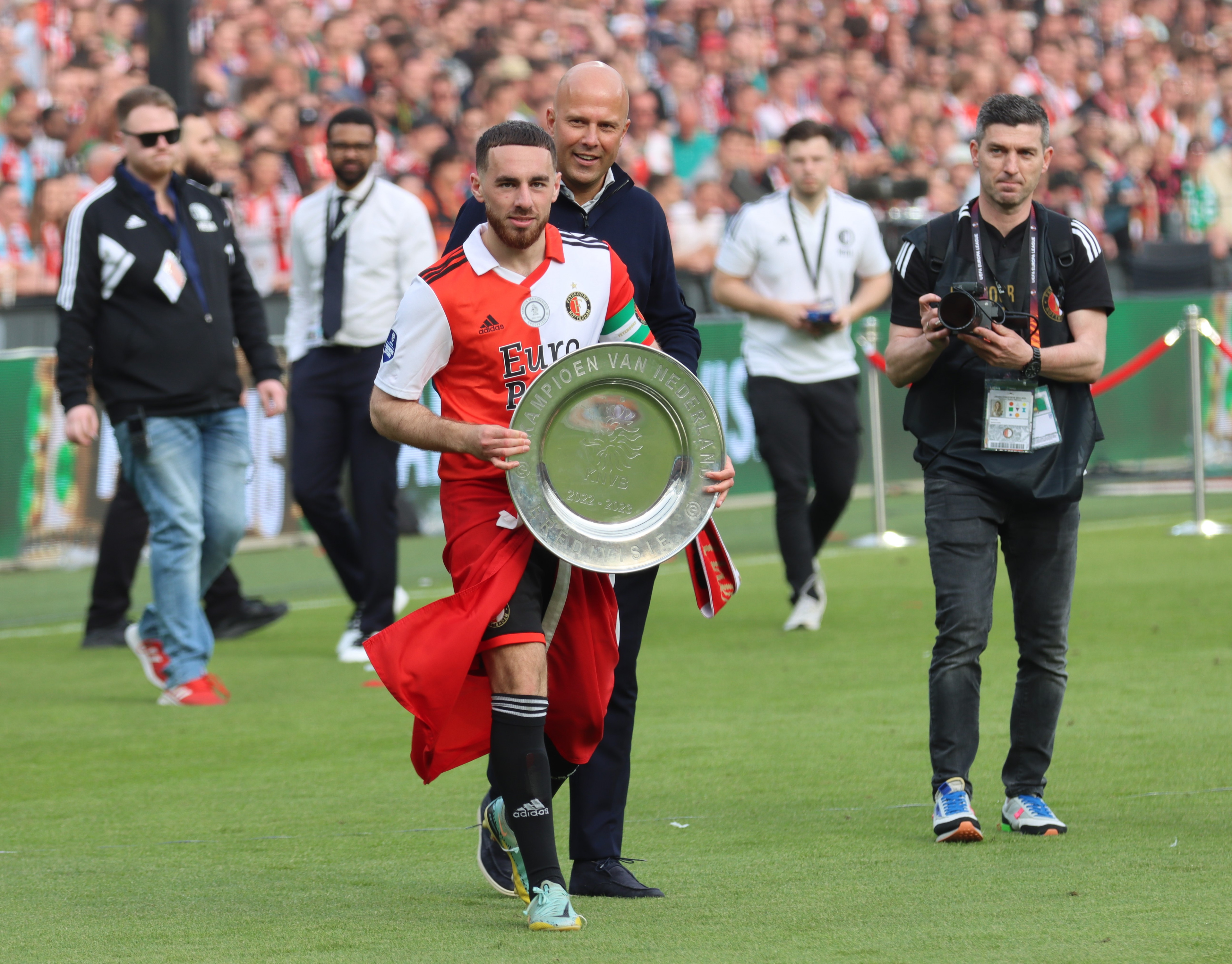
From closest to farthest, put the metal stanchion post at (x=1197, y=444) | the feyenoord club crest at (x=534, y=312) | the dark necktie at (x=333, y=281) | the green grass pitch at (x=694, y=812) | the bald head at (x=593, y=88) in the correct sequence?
the green grass pitch at (x=694, y=812) < the feyenoord club crest at (x=534, y=312) < the bald head at (x=593, y=88) < the dark necktie at (x=333, y=281) < the metal stanchion post at (x=1197, y=444)

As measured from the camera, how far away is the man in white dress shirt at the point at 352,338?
8.47 metres

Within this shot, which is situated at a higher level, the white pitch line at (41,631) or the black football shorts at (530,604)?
the black football shorts at (530,604)

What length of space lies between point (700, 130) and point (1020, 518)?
46.1ft

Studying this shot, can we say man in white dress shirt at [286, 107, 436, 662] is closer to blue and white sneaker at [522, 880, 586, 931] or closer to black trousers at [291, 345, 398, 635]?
black trousers at [291, 345, 398, 635]

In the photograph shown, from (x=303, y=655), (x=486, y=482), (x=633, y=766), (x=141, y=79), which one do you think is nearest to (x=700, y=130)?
(x=141, y=79)

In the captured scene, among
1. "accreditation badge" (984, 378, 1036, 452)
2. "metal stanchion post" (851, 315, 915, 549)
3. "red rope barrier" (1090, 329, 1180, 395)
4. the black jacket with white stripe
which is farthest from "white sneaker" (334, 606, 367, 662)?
"red rope barrier" (1090, 329, 1180, 395)

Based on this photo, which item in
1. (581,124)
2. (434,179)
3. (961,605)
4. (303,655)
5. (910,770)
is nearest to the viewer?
(581,124)

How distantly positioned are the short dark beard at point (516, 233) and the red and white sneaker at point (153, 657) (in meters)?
3.96

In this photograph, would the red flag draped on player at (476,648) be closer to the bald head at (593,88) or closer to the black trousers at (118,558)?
the bald head at (593,88)

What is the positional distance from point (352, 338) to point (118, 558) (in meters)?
1.76

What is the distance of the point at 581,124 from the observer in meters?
4.71

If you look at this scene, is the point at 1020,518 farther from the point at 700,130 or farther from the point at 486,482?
the point at 700,130

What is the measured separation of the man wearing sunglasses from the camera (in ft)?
24.3

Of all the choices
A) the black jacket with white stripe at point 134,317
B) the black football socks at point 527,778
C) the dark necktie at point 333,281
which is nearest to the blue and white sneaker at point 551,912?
the black football socks at point 527,778
